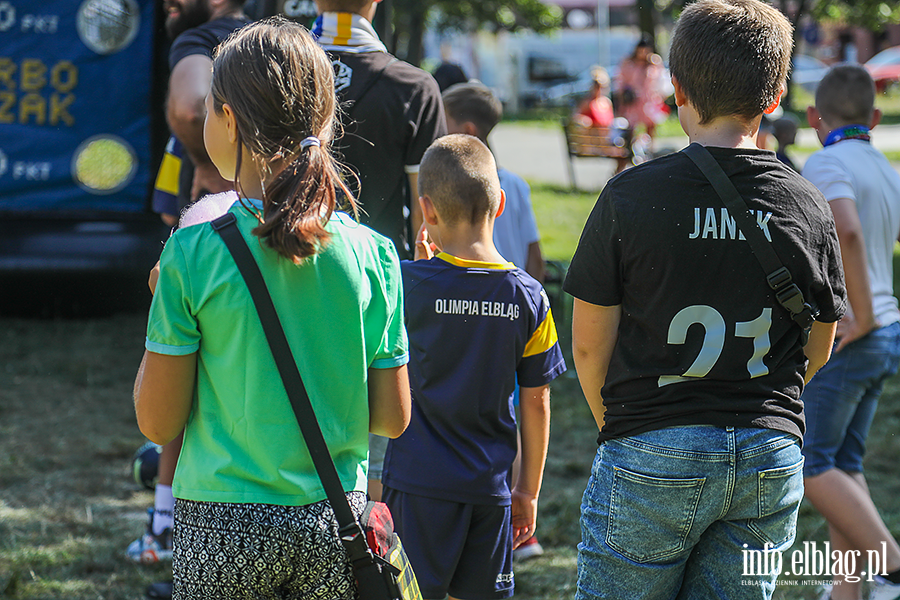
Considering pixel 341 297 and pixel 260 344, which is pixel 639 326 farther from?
pixel 260 344

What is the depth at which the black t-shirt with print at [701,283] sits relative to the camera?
199 centimetres

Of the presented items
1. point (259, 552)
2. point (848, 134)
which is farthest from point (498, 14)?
point (259, 552)

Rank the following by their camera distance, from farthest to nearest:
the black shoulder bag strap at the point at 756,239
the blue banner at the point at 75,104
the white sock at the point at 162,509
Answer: the blue banner at the point at 75,104 < the white sock at the point at 162,509 < the black shoulder bag strap at the point at 756,239

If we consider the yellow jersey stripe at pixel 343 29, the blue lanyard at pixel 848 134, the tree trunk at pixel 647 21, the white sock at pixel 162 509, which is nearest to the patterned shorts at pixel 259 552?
the yellow jersey stripe at pixel 343 29

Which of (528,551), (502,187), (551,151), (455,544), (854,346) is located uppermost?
(502,187)

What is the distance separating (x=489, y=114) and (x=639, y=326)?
198cm

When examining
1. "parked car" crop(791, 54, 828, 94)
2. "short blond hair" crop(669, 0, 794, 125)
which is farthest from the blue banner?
"parked car" crop(791, 54, 828, 94)

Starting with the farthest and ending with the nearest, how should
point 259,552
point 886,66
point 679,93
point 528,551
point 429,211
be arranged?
point 886,66, point 528,551, point 429,211, point 679,93, point 259,552

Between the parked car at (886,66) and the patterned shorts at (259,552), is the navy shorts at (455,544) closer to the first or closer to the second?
the patterned shorts at (259,552)

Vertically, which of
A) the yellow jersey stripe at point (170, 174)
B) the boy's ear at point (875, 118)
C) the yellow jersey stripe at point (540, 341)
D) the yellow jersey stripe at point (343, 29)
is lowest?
the yellow jersey stripe at point (540, 341)

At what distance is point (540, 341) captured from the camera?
8.45 feet

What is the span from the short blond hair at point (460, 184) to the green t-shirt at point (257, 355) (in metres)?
0.80

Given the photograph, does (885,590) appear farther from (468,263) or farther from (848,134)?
(468,263)

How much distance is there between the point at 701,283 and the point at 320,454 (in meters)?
0.87
